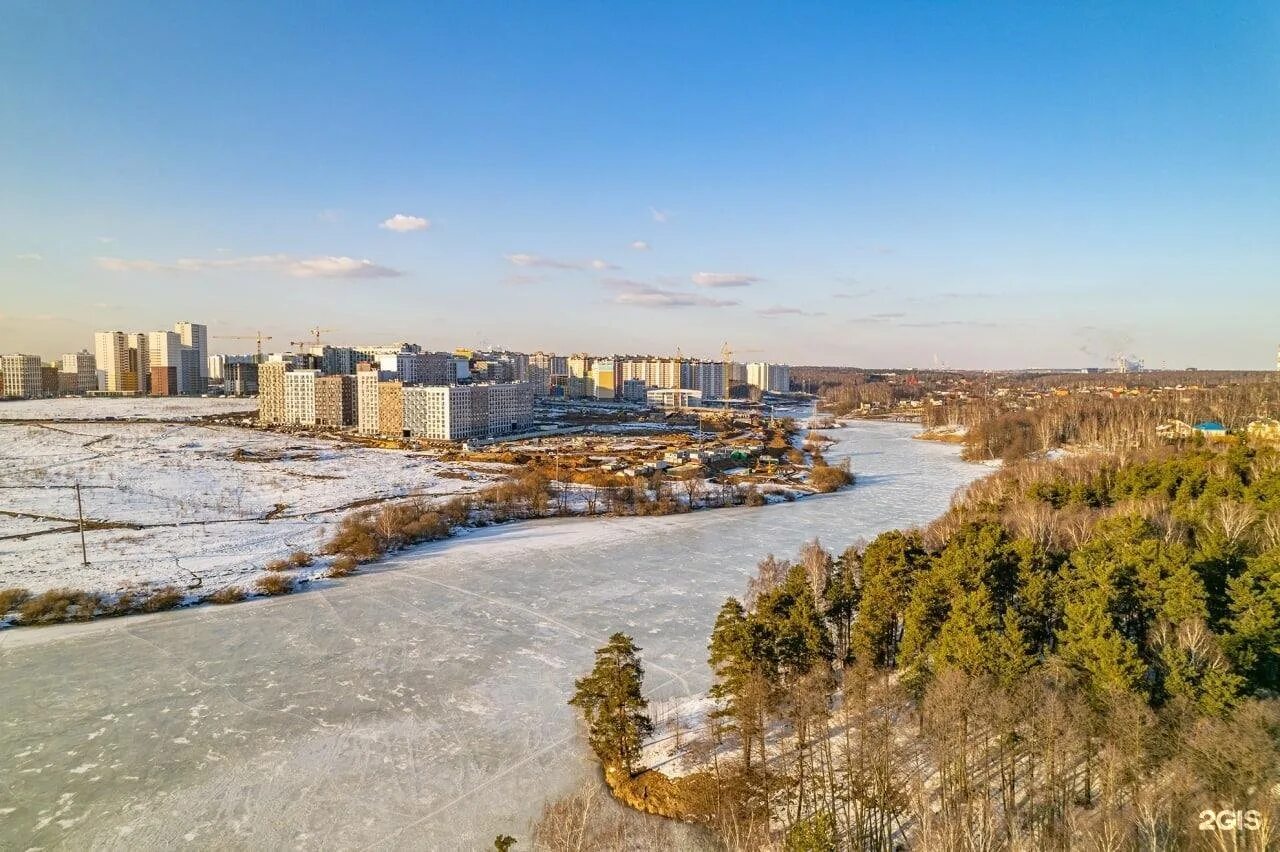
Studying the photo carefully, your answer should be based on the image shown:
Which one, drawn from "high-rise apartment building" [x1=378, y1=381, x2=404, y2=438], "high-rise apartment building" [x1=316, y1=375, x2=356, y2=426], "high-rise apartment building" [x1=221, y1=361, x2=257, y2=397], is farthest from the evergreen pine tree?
"high-rise apartment building" [x1=221, y1=361, x2=257, y2=397]

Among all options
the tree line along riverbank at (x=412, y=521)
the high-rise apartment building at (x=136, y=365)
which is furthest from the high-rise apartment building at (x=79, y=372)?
the tree line along riverbank at (x=412, y=521)

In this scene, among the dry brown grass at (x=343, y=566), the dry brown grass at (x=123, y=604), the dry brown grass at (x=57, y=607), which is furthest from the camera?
the dry brown grass at (x=343, y=566)

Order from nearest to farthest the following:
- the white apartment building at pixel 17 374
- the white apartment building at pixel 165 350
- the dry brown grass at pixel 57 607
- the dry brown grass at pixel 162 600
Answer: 1. the dry brown grass at pixel 57 607
2. the dry brown grass at pixel 162 600
3. the white apartment building at pixel 17 374
4. the white apartment building at pixel 165 350

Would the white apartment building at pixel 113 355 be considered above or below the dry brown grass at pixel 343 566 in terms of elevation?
above

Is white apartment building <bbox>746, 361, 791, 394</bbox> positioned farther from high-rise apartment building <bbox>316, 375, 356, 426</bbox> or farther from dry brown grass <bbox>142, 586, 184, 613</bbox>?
dry brown grass <bbox>142, 586, 184, 613</bbox>

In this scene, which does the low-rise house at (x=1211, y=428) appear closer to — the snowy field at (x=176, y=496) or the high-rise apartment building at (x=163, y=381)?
the snowy field at (x=176, y=496)

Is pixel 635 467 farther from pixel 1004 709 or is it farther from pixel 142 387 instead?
pixel 142 387

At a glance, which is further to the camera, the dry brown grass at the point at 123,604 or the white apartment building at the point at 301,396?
the white apartment building at the point at 301,396
